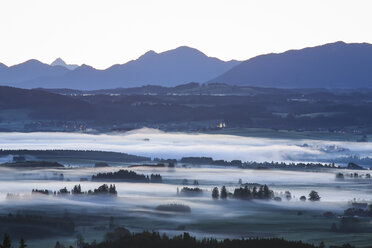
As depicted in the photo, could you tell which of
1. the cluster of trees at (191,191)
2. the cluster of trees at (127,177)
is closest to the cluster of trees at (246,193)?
the cluster of trees at (191,191)

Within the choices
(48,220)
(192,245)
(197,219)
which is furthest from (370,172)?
(192,245)

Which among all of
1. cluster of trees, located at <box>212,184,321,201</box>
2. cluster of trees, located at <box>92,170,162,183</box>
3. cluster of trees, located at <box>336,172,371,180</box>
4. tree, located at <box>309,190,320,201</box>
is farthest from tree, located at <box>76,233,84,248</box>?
cluster of trees, located at <box>336,172,371,180</box>

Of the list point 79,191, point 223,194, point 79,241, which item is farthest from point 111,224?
point 223,194

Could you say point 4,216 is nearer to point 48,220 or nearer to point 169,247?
point 48,220

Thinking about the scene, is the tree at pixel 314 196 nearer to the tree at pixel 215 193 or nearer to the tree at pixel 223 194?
the tree at pixel 223 194

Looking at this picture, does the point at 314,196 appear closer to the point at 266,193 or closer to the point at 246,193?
the point at 266,193

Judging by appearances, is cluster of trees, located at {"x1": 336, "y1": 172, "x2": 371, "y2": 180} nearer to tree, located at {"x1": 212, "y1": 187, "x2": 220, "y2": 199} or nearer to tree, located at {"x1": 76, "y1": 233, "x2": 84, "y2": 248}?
tree, located at {"x1": 212, "y1": 187, "x2": 220, "y2": 199}
